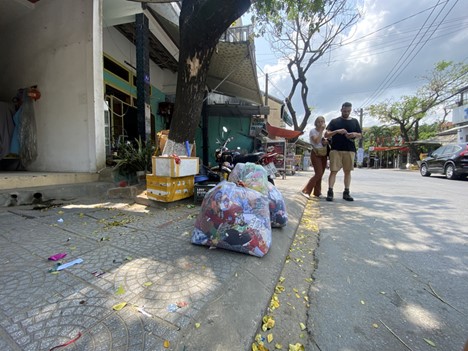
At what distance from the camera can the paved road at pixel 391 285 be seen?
118cm

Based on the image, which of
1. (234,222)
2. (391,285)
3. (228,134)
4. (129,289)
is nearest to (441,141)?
(228,134)

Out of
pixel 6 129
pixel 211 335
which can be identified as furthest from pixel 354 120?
pixel 6 129

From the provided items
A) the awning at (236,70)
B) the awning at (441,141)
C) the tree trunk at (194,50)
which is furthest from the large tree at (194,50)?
the awning at (441,141)

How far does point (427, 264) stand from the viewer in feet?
6.36

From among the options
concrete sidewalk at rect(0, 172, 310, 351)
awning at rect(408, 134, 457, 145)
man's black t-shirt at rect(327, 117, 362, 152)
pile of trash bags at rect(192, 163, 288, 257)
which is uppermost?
awning at rect(408, 134, 457, 145)

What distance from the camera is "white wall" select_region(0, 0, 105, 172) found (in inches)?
162

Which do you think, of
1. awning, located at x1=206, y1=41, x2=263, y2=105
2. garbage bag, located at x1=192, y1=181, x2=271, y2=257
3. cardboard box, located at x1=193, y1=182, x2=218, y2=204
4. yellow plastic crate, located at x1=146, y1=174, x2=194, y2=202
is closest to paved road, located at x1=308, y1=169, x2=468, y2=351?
garbage bag, located at x1=192, y1=181, x2=271, y2=257

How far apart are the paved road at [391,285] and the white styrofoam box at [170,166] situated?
6.55 feet

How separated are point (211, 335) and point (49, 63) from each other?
18.7 ft

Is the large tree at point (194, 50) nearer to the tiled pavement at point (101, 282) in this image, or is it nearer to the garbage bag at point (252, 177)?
the garbage bag at point (252, 177)

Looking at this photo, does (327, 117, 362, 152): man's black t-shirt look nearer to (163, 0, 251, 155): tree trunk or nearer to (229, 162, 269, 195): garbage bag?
(229, 162, 269, 195): garbage bag

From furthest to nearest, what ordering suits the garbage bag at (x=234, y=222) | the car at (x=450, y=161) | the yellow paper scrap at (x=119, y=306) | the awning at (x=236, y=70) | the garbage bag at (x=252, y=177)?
the car at (x=450, y=161)
the awning at (x=236, y=70)
the garbage bag at (x=252, y=177)
the garbage bag at (x=234, y=222)
the yellow paper scrap at (x=119, y=306)

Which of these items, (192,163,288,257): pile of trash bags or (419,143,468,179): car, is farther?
(419,143,468,179): car

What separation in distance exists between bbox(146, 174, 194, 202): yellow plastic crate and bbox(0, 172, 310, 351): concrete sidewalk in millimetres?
838
